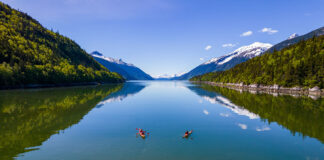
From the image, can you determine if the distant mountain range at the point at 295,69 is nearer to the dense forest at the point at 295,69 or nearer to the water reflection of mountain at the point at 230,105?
the dense forest at the point at 295,69

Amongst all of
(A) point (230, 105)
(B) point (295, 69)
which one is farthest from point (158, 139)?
(B) point (295, 69)

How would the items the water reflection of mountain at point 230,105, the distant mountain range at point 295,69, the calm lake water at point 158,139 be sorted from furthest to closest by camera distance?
the distant mountain range at point 295,69
the water reflection of mountain at point 230,105
the calm lake water at point 158,139

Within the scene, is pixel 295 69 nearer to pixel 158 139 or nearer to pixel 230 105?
pixel 230 105

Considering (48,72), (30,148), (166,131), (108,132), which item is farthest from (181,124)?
(48,72)

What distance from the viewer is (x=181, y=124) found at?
3003 cm

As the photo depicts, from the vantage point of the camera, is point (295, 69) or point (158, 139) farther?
point (295, 69)

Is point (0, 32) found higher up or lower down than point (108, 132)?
higher up

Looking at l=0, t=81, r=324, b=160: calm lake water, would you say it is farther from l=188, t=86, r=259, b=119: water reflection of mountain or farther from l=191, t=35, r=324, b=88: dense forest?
l=191, t=35, r=324, b=88: dense forest

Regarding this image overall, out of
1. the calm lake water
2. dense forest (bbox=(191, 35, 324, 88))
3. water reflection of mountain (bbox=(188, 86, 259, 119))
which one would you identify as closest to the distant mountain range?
dense forest (bbox=(191, 35, 324, 88))

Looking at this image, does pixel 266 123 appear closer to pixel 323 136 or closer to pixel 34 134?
pixel 323 136

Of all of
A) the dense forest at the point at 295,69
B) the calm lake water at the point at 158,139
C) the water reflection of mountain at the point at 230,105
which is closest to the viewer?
the calm lake water at the point at 158,139

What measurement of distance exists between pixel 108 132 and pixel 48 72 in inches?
4864

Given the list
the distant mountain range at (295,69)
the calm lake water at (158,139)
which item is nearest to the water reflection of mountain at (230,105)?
the calm lake water at (158,139)

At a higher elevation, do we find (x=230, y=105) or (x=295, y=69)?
(x=295, y=69)
